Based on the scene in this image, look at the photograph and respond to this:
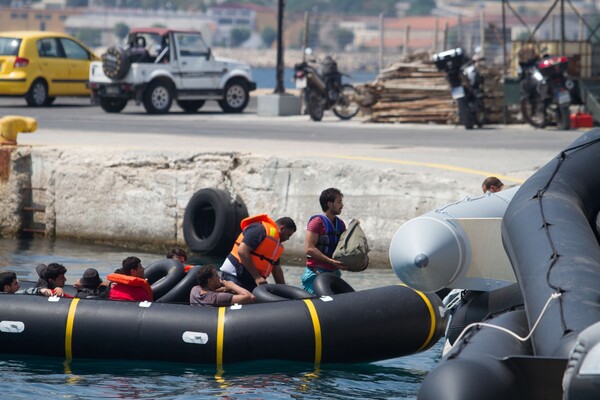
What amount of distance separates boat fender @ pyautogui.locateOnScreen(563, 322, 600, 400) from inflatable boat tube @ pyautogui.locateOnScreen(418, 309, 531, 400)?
1.64 feet

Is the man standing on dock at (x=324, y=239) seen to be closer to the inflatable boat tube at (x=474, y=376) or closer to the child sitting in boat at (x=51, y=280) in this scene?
the child sitting in boat at (x=51, y=280)

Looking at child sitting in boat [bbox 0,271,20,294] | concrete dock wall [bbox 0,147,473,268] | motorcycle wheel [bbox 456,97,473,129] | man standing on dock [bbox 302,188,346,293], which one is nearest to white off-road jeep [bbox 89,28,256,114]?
motorcycle wheel [bbox 456,97,473,129]

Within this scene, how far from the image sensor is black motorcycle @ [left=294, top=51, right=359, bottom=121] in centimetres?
2678

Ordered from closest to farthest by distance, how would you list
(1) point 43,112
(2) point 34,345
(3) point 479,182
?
(2) point 34,345 < (3) point 479,182 < (1) point 43,112

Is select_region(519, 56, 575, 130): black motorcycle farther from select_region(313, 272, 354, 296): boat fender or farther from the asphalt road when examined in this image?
select_region(313, 272, 354, 296): boat fender

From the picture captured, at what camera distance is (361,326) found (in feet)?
39.1

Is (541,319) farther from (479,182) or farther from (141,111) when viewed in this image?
(141,111)

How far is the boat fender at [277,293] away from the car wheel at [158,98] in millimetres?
16724

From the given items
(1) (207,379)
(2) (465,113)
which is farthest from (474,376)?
(2) (465,113)

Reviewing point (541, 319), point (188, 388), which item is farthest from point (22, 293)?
point (541, 319)

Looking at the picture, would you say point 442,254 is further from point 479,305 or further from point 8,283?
point 8,283

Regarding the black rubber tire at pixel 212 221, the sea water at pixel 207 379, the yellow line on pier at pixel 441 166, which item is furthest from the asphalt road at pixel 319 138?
the sea water at pixel 207 379

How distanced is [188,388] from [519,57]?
16.9 m

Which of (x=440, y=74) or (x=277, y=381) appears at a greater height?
(x=440, y=74)
